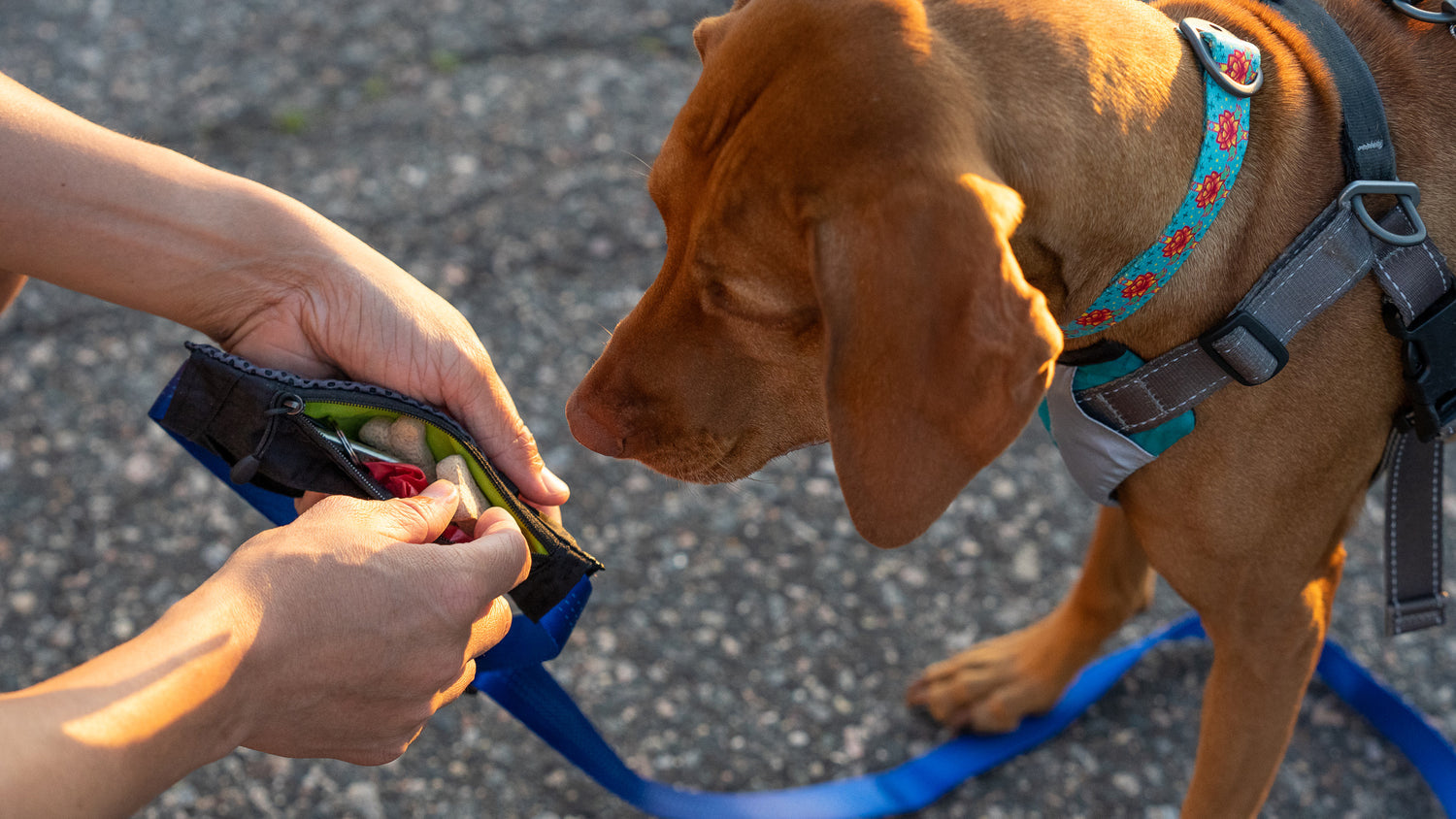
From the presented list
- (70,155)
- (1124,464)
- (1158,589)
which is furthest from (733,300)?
(1158,589)

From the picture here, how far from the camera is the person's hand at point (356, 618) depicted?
164cm

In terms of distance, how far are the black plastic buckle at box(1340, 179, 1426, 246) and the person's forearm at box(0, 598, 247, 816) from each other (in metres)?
1.88

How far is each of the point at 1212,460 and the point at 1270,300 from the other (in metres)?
0.32

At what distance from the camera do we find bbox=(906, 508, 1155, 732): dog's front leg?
117 inches

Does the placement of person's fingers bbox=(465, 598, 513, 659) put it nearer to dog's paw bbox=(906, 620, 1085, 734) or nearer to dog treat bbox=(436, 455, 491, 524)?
dog treat bbox=(436, 455, 491, 524)

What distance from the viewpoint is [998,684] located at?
3.10m

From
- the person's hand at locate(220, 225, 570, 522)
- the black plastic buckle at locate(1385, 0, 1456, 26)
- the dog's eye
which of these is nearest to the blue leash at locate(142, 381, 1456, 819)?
the person's hand at locate(220, 225, 570, 522)

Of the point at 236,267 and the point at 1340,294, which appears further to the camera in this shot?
the point at 236,267

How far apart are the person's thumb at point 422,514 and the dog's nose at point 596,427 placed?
0.28 meters

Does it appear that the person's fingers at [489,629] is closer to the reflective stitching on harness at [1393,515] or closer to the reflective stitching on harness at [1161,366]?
the reflective stitching on harness at [1161,366]

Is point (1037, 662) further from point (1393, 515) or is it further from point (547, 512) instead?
point (547, 512)

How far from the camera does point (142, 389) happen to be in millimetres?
3799

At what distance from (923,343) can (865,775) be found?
169 centimetres

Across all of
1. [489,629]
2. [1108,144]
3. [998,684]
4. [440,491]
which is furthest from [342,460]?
[998,684]
